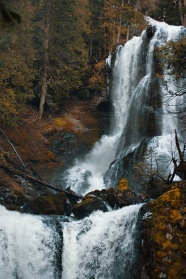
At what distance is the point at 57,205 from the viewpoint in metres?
13.0

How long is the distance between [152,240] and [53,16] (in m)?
20.4

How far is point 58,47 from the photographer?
24.4 m

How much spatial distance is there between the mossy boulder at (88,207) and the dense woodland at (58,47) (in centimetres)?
713

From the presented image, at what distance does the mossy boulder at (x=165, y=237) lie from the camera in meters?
8.05

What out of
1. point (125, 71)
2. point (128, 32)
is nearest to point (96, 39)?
point (128, 32)

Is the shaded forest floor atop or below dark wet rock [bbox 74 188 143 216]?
atop

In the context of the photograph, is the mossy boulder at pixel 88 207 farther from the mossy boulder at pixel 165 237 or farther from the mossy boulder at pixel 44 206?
the mossy boulder at pixel 165 237

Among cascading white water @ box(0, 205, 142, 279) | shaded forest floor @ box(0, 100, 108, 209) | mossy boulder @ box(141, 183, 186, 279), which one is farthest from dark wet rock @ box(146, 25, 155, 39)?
mossy boulder @ box(141, 183, 186, 279)

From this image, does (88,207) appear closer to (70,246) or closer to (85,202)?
(85,202)

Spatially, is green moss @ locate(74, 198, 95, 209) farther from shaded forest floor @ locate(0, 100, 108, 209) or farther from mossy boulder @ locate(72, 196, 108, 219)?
shaded forest floor @ locate(0, 100, 108, 209)

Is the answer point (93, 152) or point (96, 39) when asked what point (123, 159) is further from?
point (96, 39)

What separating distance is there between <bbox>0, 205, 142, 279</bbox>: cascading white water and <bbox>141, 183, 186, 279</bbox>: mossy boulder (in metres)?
1.00

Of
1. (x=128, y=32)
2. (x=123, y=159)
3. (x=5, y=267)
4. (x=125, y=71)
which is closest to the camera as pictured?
(x=5, y=267)

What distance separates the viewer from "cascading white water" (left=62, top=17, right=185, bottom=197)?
63.1 feet
